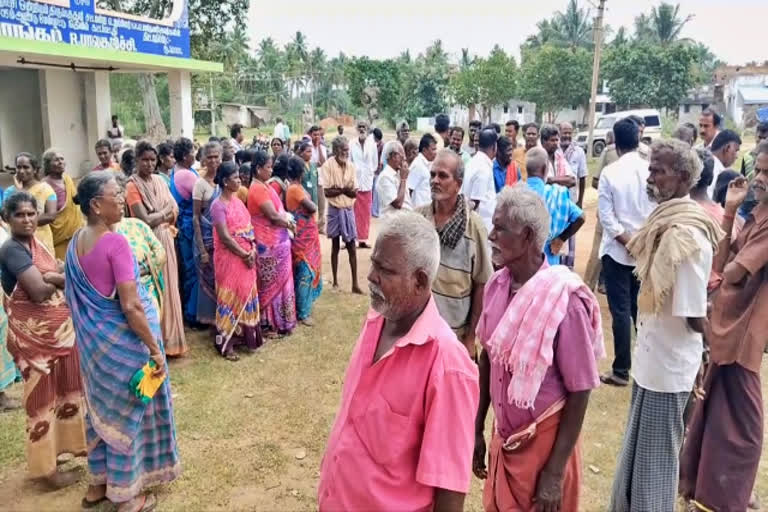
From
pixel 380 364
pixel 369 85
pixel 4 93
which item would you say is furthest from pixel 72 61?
pixel 369 85

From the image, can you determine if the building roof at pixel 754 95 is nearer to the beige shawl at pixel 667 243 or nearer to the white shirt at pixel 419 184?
the white shirt at pixel 419 184

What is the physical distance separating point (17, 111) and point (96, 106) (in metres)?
1.83

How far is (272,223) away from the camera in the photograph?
19.0 feet

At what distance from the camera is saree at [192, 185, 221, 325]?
588 cm

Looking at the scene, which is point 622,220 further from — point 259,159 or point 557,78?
point 557,78

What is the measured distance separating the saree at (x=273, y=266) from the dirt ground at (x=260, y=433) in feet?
0.86

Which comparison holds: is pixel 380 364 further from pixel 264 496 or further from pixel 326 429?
pixel 326 429

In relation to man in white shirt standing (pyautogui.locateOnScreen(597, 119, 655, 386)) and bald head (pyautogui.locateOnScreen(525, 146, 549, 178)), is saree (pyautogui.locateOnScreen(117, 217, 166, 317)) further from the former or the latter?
man in white shirt standing (pyautogui.locateOnScreen(597, 119, 655, 386))

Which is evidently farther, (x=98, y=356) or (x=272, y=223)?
(x=272, y=223)

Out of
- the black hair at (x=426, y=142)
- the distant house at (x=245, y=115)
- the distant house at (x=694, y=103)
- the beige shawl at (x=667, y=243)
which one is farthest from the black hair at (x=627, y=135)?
the distant house at (x=694, y=103)

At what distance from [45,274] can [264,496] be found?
1880mm

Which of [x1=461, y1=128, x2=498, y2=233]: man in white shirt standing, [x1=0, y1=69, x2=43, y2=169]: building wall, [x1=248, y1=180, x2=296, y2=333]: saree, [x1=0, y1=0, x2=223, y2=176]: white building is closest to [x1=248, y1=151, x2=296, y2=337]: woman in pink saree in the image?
[x1=248, y1=180, x2=296, y2=333]: saree

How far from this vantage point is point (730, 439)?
3107 mm

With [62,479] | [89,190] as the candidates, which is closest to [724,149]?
[89,190]
